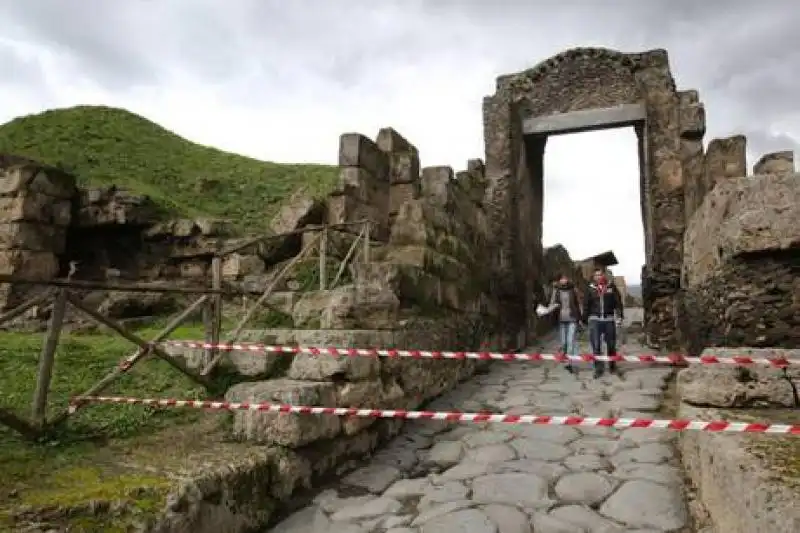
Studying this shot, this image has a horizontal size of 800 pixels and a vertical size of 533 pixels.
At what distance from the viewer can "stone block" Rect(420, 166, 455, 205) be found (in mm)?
7906

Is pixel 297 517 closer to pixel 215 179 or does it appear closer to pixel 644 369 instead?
pixel 644 369

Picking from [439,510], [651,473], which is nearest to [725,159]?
[651,473]

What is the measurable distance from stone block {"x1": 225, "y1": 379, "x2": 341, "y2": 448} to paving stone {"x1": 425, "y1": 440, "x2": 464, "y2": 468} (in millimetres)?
A: 867

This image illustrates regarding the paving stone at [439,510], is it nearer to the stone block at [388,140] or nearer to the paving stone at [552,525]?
the paving stone at [552,525]

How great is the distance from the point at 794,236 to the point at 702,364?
59.3 inches

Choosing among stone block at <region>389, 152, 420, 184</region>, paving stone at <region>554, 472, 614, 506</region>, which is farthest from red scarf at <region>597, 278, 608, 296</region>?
paving stone at <region>554, 472, 614, 506</region>

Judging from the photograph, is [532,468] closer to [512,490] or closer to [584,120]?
[512,490]

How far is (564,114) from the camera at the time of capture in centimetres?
1254

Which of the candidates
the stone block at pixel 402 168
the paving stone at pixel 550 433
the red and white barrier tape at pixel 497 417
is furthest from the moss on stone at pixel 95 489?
the stone block at pixel 402 168

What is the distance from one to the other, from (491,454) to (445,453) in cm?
39

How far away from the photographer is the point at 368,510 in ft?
11.6

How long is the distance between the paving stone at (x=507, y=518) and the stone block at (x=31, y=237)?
30.0 ft

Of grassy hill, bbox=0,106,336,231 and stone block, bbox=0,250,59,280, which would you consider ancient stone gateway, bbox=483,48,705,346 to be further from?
stone block, bbox=0,250,59,280

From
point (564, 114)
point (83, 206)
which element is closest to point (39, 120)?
point (83, 206)
